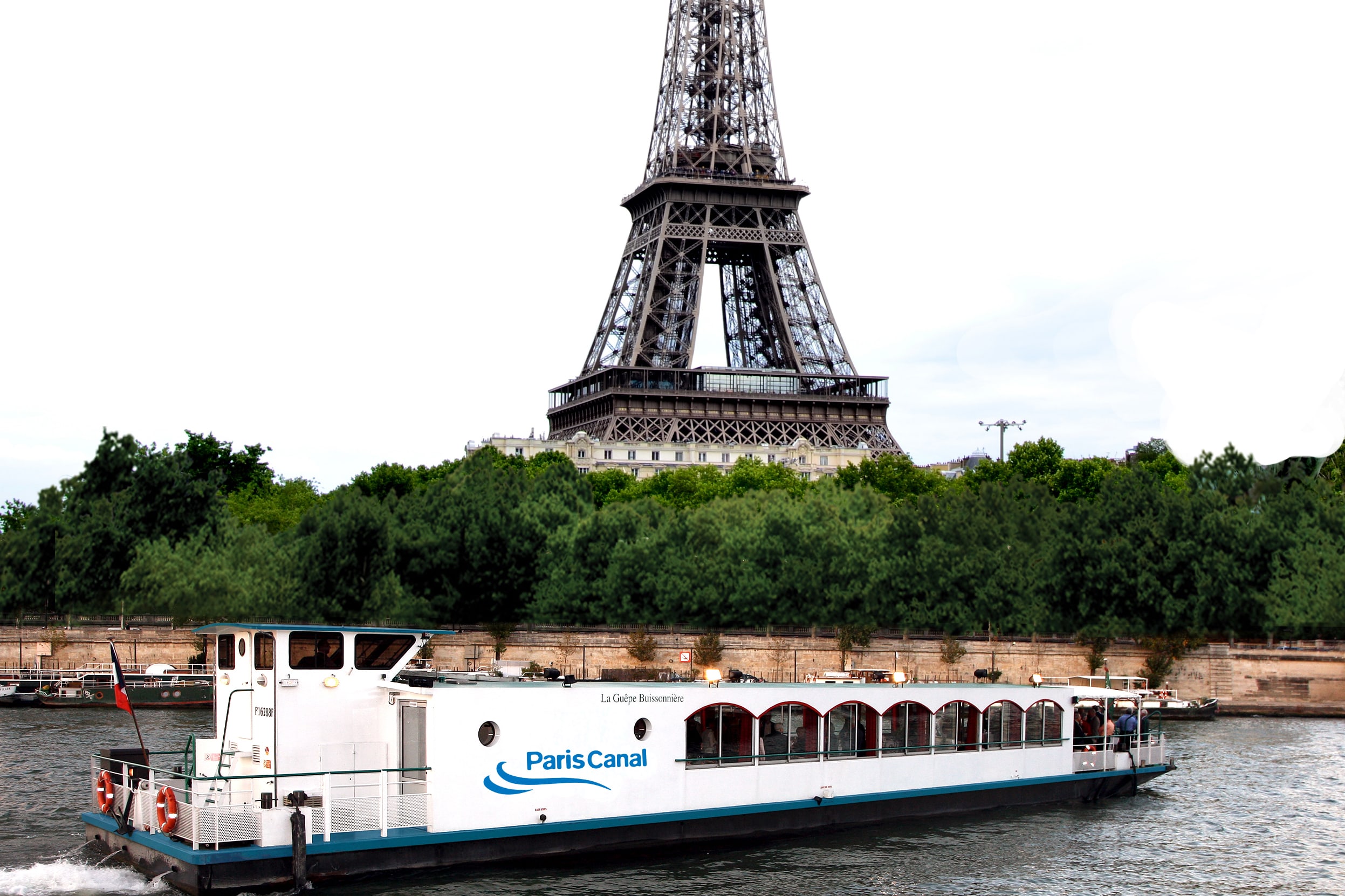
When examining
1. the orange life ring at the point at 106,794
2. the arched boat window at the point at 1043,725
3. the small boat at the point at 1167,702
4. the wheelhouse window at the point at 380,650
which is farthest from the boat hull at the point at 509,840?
the small boat at the point at 1167,702

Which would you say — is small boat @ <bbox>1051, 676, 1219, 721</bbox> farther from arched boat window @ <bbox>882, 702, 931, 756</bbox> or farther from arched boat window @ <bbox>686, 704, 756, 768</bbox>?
arched boat window @ <bbox>686, 704, 756, 768</bbox>

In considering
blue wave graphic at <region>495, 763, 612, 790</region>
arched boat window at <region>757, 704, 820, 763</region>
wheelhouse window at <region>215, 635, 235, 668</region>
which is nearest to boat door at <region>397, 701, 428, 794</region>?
blue wave graphic at <region>495, 763, 612, 790</region>

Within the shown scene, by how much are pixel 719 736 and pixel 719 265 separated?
101m

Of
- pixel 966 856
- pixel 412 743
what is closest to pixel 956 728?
pixel 966 856

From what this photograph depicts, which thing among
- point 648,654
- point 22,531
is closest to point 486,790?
point 648,654

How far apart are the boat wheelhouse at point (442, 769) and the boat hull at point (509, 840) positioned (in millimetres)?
29

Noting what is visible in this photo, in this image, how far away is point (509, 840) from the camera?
24.0 meters

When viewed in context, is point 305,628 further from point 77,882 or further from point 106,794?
point 77,882

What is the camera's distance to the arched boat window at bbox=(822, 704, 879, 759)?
28.6 meters

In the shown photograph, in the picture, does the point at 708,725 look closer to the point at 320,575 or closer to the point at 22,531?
the point at 320,575

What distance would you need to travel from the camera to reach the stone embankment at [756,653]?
59688 millimetres

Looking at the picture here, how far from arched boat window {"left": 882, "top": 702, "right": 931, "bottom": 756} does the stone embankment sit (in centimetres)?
3081

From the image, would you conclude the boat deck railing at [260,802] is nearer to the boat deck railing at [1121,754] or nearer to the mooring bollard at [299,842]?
the mooring bollard at [299,842]

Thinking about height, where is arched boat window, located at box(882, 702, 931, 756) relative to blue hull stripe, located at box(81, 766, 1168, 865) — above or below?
above
